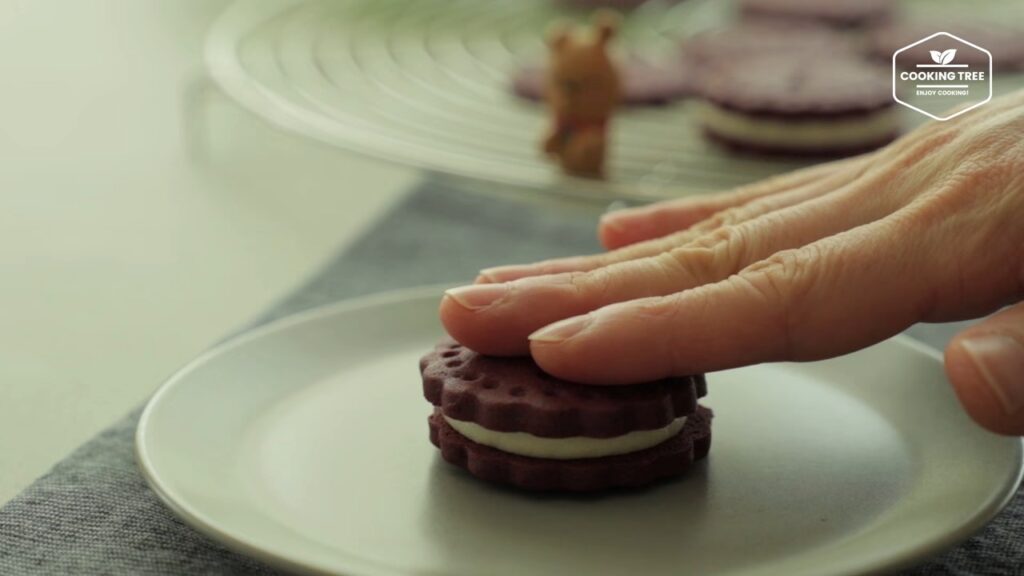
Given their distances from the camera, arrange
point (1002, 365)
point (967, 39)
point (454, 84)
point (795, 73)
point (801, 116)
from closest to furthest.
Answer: point (1002, 365)
point (801, 116)
point (795, 73)
point (454, 84)
point (967, 39)

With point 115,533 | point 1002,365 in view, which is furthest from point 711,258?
point 115,533

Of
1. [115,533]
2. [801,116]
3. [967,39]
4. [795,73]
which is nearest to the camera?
[115,533]

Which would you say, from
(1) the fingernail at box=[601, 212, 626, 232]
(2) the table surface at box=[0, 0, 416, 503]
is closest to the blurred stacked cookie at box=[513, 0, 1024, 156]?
(2) the table surface at box=[0, 0, 416, 503]

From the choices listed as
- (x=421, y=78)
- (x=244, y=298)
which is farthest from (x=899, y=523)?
(x=421, y=78)

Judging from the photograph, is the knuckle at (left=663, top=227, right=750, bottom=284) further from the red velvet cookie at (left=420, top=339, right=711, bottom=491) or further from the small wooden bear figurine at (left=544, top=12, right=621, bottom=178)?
the small wooden bear figurine at (left=544, top=12, right=621, bottom=178)

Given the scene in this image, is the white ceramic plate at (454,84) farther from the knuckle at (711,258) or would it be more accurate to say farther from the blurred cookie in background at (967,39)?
the knuckle at (711,258)

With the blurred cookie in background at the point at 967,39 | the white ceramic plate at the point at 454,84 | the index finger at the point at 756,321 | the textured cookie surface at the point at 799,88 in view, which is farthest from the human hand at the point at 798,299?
the blurred cookie in background at the point at 967,39

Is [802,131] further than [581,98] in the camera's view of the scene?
Yes

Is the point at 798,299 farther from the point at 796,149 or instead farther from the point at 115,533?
the point at 796,149
